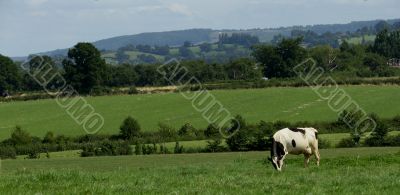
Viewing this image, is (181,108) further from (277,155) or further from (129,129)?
(277,155)

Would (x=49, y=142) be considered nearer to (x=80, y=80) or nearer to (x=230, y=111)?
(x=230, y=111)

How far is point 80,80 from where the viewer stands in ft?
472

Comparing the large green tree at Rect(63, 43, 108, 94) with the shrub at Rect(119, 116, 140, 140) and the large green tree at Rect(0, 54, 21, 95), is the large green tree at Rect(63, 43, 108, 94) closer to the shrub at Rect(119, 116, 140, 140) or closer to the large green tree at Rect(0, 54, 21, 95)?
the large green tree at Rect(0, 54, 21, 95)

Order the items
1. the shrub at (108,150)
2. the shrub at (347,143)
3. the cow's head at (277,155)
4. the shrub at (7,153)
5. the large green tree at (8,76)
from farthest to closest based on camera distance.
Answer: the large green tree at (8,76)
the shrub at (7,153)
the shrub at (108,150)
the shrub at (347,143)
the cow's head at (277,155)

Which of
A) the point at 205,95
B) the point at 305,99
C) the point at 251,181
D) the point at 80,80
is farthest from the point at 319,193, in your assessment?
the point at 80,80

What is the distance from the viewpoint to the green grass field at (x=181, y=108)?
99438mm

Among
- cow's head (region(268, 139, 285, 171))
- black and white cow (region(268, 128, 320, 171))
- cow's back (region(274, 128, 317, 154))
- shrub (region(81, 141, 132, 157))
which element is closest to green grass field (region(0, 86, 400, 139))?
shrub (region(81, 141, 132, 157))

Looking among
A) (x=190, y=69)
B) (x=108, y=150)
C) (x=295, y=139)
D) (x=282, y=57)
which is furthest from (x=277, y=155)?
(x=190, y=69)

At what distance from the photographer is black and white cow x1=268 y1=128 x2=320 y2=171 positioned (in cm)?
2441

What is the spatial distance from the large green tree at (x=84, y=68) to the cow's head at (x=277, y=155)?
121 meters

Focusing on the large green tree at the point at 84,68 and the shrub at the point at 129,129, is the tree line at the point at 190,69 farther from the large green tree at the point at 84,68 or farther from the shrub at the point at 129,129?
the shrub at the point at 129,129

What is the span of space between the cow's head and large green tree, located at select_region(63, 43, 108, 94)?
396 feet

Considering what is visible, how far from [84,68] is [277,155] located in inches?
4870

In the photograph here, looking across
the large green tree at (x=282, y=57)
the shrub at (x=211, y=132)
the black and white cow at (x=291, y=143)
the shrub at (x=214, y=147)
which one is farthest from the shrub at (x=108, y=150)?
the large green tree at (x=282, y=57)
